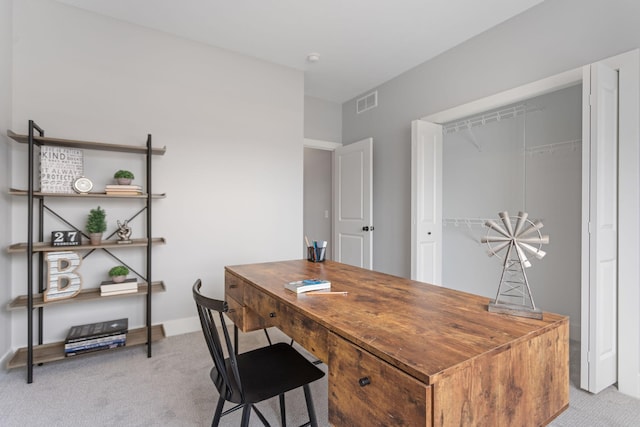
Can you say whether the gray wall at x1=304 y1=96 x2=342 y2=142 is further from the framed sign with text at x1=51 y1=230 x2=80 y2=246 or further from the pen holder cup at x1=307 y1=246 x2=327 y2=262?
the framed sign with text at x1=51 y1=230 x2=80 y2=246

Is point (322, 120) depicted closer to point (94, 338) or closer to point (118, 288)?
point (118, 288)

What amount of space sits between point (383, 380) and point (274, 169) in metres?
2.91

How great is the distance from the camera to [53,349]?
2.29 m

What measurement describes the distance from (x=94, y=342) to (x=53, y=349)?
11.4 inches

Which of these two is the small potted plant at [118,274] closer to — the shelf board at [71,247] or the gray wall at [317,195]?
the shelf board at [71,247]

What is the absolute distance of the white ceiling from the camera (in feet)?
8.19

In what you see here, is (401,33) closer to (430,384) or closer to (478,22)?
(478,22)

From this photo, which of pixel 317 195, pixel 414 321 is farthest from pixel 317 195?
pixel 414 321

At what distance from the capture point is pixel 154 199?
283cm

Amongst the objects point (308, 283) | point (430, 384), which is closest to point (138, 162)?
point (308, 283)

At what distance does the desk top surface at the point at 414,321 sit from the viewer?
0.80 m

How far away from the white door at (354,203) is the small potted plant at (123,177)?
2513mm

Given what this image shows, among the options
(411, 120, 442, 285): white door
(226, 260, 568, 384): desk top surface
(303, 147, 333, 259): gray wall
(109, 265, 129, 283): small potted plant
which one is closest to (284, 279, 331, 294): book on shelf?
(226, 260, 568, 384): desk top surface

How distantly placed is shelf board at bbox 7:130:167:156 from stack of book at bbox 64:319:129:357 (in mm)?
1401
